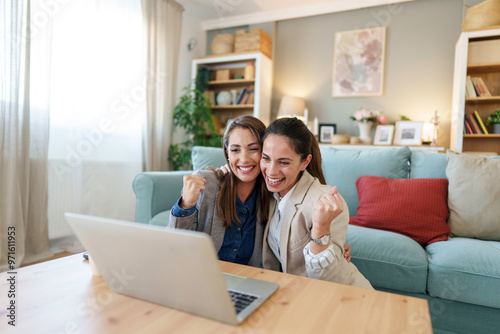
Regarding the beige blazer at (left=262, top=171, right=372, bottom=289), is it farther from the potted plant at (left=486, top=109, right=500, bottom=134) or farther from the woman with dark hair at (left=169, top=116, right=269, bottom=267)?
the potted plant at (left=486, top=109, right=500, bottom=134)

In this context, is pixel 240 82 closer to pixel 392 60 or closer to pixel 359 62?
pixel 359 62

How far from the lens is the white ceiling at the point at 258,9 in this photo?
3.89 m

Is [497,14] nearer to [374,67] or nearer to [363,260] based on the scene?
[374,67]

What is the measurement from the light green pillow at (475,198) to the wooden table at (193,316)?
1.28 metres

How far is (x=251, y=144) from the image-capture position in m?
1.21

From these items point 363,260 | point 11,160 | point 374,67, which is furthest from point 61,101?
point 374,67

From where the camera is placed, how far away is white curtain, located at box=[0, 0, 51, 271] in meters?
2.24

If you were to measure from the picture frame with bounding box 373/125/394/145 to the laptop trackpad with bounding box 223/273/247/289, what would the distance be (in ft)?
10.3

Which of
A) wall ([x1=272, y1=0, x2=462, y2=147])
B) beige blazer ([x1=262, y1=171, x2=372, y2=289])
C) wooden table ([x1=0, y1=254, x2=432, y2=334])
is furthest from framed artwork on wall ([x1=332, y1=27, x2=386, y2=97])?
wooden table ([x1=0, y1=254, x2=432, y2=334])

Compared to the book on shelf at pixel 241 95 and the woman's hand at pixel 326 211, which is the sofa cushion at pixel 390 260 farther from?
the book on shelf at pixel 241 95

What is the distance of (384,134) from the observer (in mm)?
3633

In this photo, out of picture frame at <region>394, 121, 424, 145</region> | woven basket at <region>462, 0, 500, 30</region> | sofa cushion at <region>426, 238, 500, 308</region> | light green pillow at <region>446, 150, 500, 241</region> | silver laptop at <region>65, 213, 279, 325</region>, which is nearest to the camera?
silver laptop at <region>65, 213, 279, 325</region>

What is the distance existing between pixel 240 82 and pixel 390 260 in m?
3.23

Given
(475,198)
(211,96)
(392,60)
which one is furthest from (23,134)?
(392,60)
